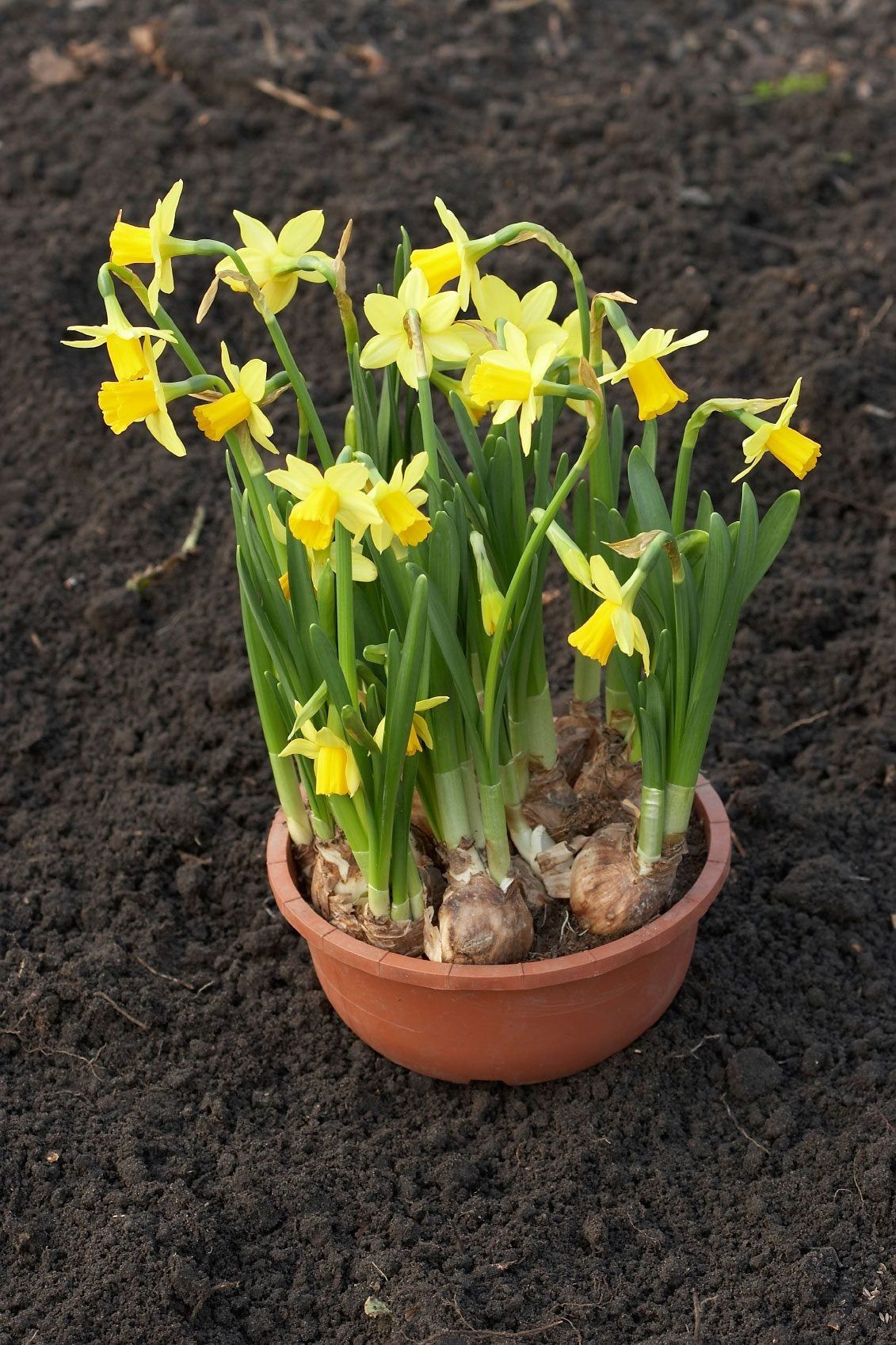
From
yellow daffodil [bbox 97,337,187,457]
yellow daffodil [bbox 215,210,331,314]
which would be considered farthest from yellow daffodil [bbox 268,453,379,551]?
yellow daffodil [bbox 215,210,331,314]

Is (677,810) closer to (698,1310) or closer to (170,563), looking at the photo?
(698,1310)

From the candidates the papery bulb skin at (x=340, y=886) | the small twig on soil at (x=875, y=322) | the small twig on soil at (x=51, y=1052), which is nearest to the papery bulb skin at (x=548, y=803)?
the papery bulb skin at (x=340, y=886)

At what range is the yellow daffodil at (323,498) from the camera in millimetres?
1500

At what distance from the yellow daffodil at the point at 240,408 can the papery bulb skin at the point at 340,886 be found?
616mm

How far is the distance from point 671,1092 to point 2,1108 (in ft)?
3.16

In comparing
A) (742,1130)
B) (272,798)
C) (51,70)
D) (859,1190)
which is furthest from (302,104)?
(859,1190)

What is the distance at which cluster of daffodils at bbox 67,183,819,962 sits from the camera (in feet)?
5.08

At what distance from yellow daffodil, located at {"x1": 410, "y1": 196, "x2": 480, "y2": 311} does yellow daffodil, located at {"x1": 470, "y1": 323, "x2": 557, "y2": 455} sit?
86mm

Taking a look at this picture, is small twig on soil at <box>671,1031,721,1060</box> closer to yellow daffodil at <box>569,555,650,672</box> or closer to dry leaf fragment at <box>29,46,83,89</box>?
yellow daffodil at <box>569,555,650,672</box>

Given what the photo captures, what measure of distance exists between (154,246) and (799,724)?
5.25 feet

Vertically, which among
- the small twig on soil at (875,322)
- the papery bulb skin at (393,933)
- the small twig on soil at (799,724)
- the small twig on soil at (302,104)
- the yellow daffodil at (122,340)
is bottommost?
the small twig on soil at (799,724)

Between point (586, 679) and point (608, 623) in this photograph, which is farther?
point (586, 679)

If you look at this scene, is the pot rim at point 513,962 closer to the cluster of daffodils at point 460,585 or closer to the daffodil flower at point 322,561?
the cluster of daffodils at point 460,585

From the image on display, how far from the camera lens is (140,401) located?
5.10 feet
